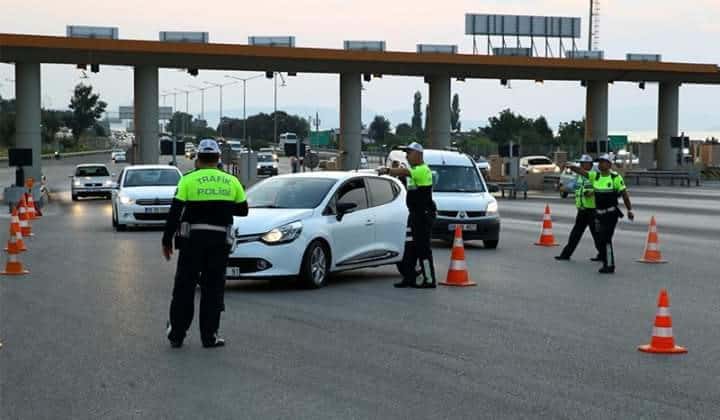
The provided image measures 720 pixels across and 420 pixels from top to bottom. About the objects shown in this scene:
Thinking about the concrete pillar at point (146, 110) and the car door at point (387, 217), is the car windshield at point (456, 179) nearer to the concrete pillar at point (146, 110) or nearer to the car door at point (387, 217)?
the car door at point (387, 217)

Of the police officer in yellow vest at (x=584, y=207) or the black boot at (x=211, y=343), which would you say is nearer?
the black boot at (x=211, y=343)

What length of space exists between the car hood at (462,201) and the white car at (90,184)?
28.1 m

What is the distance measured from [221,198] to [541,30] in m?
61.6

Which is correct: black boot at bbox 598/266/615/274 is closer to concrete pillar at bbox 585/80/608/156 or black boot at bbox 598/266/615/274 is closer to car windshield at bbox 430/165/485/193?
car windshield at bbox 430/165/485/193

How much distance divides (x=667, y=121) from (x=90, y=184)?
120 feet

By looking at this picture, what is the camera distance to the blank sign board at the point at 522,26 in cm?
7044

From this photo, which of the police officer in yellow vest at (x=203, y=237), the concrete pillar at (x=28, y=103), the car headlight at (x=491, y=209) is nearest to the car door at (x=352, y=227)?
the police officer in yellow vest at (x=203, y=237)

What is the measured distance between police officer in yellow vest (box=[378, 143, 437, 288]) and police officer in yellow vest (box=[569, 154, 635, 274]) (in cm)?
372

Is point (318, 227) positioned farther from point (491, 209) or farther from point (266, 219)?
point (491, 209)

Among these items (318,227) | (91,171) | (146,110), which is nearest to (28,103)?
(146,110)

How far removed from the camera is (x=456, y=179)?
25469 mm

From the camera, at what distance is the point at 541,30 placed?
71.3 meters

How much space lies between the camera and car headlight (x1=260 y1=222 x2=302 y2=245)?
52.5ft

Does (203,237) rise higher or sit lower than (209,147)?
lower
